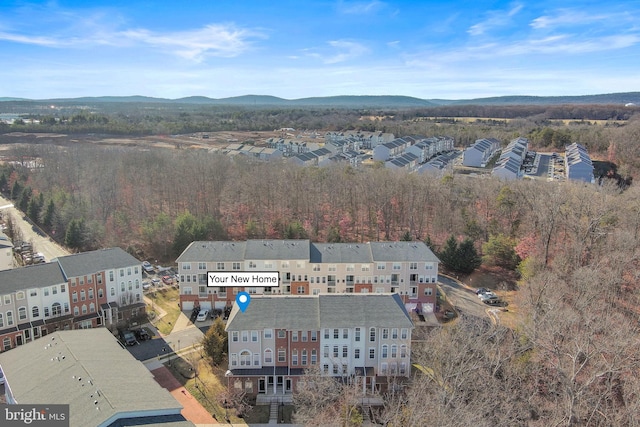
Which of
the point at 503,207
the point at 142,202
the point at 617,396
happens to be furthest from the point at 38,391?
the point at 503,207

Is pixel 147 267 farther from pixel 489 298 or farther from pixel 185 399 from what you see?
pixel 489 298

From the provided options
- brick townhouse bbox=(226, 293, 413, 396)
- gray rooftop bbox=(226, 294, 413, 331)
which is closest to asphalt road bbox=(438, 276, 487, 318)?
gray rooftop bbox=(226, 294, 413, 331)

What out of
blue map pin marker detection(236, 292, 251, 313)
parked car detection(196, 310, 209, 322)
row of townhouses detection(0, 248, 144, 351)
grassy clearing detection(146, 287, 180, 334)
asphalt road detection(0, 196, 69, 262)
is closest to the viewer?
blue map pin marker detection(236, 292, 251, 313)

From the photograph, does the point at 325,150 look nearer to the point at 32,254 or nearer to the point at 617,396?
the point at 32,254

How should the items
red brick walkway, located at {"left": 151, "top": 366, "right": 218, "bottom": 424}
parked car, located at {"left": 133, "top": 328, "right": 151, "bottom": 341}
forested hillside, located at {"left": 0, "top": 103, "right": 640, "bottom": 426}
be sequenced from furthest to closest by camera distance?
1. parked car, located at {"left": 133, "top": 328, "right": 151, "bottom": 341}
2. red brick walkway, located at {"left": 151, "top": 366, "right": 218, "bottom": 424}
3. forested hillside, located at {"left": 0, "top": 103, "right": 640, "bottom": 426}

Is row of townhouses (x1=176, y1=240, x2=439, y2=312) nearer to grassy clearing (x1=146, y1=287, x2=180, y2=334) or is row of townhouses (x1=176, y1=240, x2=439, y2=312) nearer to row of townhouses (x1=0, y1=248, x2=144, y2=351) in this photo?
grassy clearing (x1=146, y1=287, x2=180, y2=334)

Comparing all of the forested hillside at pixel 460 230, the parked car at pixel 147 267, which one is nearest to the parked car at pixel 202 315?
the parked car at pixel 147 267
